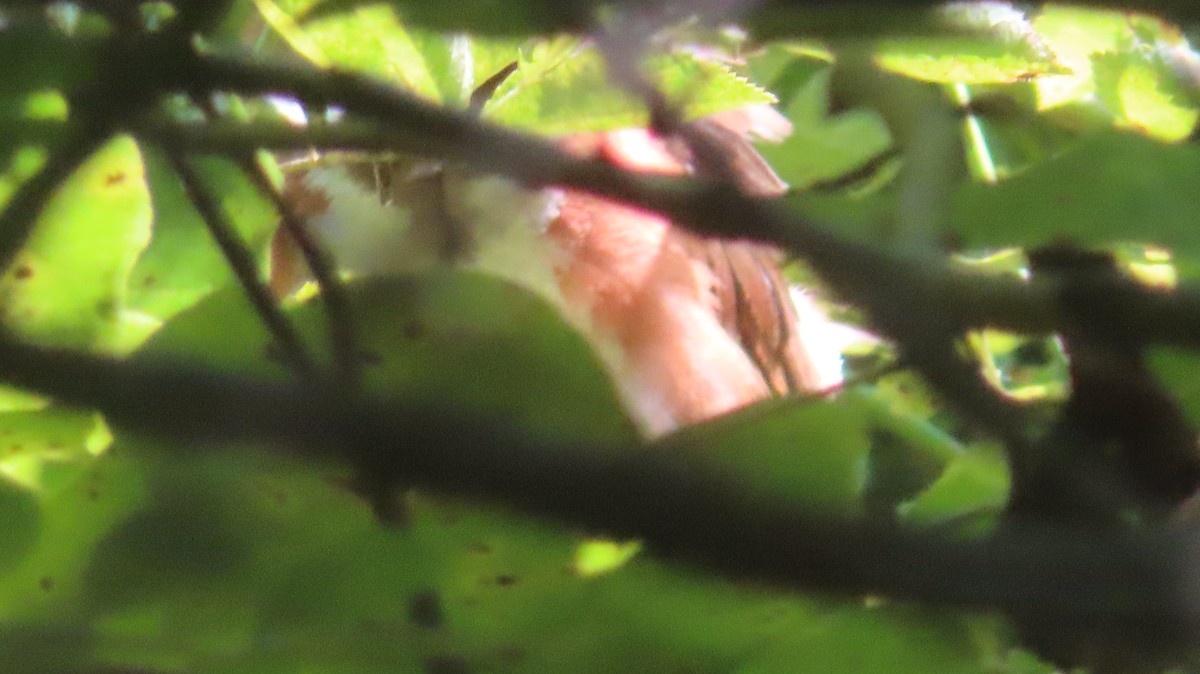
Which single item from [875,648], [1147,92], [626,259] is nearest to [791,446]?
[875,648]

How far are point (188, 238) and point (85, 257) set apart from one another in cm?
3

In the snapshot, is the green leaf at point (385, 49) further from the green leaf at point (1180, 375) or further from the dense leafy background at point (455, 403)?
the green leaf at point (1180, 375)

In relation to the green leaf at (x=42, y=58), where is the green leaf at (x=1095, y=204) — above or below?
below

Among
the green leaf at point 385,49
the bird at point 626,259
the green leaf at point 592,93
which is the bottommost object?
the bird at point 626,259

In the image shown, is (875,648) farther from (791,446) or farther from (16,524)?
(16,524)

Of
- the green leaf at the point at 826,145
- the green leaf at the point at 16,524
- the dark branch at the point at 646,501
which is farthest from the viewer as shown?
the green leaf at the point at 826,145

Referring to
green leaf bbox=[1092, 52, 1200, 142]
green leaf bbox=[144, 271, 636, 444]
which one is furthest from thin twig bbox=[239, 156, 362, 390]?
green leaf bbox=[1092, 52, 1200, 142]

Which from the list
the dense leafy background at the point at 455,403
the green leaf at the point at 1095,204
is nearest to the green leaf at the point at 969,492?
the dense leafy background at the point at 455,403

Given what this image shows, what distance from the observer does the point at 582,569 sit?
35cm

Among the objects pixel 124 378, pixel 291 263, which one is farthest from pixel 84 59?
pixel 291 263

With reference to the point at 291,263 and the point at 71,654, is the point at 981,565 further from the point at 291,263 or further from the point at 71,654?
the point at 291,263

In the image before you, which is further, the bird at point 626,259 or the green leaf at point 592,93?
the bird at point 626,259

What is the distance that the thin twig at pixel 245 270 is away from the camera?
0.33 meters

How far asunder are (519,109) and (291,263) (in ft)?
0.82
